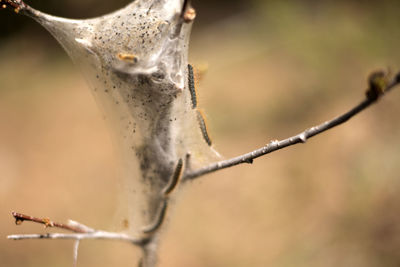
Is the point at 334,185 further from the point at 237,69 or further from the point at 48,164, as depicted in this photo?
the point at 48,164

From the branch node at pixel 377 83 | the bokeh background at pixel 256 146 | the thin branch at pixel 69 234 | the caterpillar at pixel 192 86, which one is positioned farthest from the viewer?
the bokeh background at pixel 256 146

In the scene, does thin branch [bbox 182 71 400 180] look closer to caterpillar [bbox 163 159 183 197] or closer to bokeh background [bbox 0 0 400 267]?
caterpillar [bbox 163 159 183 197]

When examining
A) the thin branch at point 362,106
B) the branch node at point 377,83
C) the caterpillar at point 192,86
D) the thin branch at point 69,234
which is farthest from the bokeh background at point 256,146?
the branch node at point 377,83

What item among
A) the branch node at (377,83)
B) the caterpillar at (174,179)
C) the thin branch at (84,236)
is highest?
the branch node at (377,83)

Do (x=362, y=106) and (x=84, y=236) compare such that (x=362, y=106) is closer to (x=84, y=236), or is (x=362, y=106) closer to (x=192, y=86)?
(x=192, y=86)

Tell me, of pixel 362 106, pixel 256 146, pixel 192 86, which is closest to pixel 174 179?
pixel 192 86

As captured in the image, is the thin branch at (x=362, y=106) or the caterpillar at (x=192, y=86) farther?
the caterpillar at (x=192, y=86)

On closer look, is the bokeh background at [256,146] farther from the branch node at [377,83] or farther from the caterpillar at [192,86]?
the branch node at [377,83]

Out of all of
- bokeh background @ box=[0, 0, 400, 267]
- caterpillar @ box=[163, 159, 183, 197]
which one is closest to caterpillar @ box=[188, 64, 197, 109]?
caterpillar @ box=[163, 159, 183, 197]

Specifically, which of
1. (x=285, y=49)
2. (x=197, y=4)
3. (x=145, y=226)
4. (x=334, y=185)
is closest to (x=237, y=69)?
(x=285, y=49)
